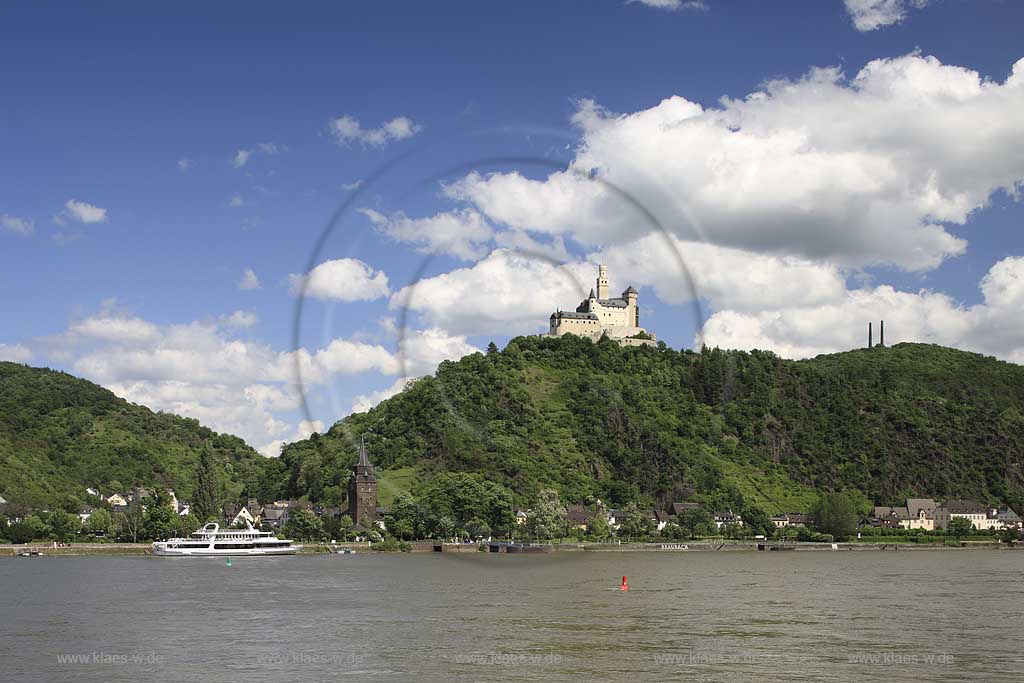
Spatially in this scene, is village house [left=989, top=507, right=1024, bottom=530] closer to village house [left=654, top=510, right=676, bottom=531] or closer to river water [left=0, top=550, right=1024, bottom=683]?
village house [left=654, top=510, right=676, bottom=531]

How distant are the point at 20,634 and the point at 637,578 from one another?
143ft

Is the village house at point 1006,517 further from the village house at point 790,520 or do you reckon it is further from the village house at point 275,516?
the village house at point 275,516

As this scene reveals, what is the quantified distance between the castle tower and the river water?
2206 inches

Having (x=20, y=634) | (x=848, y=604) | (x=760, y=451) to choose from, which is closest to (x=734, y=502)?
(x=760, y=451)

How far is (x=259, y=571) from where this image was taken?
8731 centimetres

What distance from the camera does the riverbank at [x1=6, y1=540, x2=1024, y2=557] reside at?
11425cm

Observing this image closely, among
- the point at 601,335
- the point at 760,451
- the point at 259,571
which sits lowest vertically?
the point at 259,571

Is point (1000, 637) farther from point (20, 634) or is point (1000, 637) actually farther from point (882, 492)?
point (882, 492)

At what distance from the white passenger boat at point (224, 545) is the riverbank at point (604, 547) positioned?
2349 mm

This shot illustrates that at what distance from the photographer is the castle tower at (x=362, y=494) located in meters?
142

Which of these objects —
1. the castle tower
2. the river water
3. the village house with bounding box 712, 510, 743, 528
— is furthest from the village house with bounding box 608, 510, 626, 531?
the river water

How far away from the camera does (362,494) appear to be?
467 feet

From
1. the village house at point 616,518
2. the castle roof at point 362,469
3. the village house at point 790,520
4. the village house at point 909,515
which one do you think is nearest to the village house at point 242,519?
the castle roof at point 362,469

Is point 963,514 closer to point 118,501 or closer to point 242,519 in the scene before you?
point 242,519
